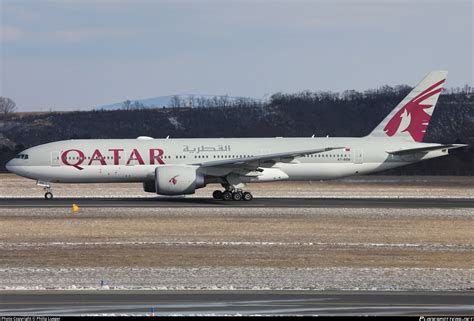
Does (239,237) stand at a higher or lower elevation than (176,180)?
lower

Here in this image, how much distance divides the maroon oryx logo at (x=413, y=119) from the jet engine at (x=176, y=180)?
41.3 ft

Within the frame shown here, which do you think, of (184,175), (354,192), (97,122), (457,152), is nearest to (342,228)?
(184,175)

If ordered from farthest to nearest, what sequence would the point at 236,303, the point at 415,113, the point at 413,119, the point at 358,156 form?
the point at 415,113 → the point at 413,119 → the point at 358,156 → the point at 236,303

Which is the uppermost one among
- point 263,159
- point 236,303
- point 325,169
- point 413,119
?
point 413,119

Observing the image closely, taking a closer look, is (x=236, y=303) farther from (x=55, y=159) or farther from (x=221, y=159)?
(x=55, y=159)

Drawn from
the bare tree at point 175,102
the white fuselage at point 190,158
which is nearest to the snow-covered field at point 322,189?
the white fuselage at point 190,158

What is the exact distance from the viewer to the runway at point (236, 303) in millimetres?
14117

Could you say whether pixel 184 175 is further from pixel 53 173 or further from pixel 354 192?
pixel 354 192

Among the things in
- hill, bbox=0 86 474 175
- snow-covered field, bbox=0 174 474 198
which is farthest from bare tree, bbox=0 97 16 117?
snow-covered field, bbox=0 174 474 198

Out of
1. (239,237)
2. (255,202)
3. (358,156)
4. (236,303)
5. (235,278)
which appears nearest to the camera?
(236,303)

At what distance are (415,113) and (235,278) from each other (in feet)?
101

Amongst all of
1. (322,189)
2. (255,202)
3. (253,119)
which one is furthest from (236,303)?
(253,119)

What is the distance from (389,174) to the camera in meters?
71.8

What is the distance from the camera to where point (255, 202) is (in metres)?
40.7
